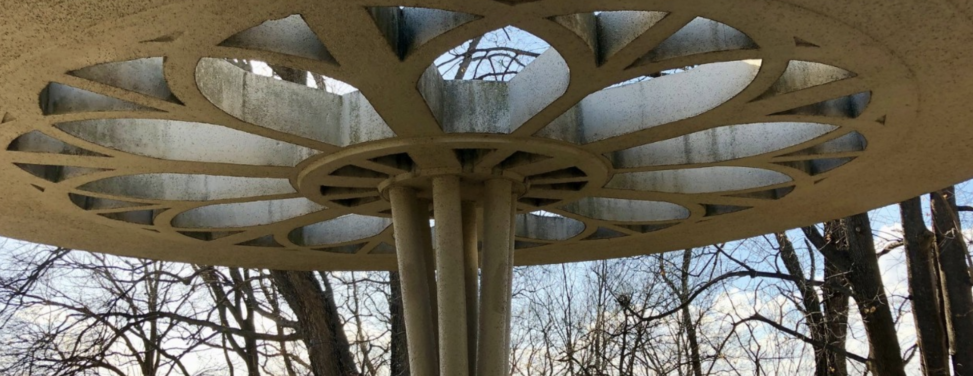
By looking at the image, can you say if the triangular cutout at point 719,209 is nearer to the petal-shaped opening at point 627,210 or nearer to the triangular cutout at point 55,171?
the petal-shaped opening at point 627,210

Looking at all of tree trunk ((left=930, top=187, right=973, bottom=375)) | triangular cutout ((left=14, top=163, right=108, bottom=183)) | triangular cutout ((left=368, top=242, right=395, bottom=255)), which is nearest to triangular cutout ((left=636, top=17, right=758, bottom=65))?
triangular cutout ((left=14, top=163, right=108, bottom=183))

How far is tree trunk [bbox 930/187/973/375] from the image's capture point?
24.2m

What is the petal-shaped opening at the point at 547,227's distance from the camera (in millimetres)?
20203

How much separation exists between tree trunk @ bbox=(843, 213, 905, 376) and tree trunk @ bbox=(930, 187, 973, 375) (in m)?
1.92

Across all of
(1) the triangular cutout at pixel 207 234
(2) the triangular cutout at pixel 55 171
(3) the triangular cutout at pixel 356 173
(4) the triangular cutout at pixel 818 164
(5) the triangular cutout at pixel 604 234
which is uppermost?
(5) the triangular cutout at pixel 604 234

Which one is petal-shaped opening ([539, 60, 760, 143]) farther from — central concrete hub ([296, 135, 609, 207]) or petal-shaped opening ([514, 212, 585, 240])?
petal-shaped opening ([514, 212, 585, 240])

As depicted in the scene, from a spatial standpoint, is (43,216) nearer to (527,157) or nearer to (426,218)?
(426,218)

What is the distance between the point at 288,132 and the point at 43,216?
8.15 metres

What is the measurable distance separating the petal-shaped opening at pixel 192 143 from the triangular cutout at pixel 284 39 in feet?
13.2

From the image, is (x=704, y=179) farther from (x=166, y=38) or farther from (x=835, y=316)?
(x=166, y=38)

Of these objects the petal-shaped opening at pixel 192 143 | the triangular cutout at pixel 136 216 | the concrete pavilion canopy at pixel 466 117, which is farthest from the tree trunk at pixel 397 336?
the petal-shaped opening at pixel 192 143

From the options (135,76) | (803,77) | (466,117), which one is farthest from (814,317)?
(135,76)

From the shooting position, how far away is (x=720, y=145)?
47.2 feet

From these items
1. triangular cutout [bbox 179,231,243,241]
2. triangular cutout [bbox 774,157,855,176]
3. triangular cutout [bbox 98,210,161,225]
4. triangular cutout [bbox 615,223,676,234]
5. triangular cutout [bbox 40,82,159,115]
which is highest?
triangular cutout [bbox 615,223,676,234]
